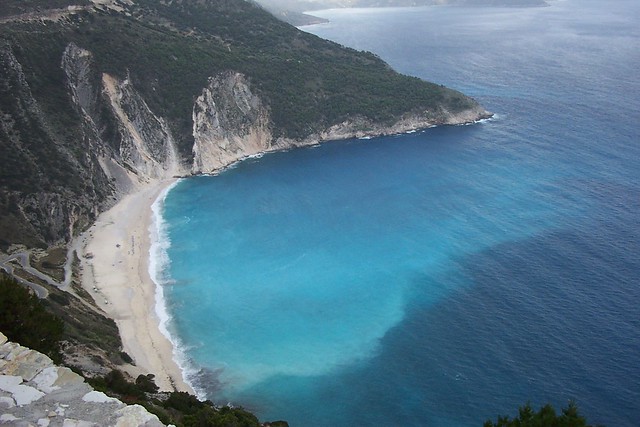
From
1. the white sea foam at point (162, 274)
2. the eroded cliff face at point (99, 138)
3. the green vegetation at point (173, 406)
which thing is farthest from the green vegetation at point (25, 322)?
the eroded cliff face at point (99, 138)

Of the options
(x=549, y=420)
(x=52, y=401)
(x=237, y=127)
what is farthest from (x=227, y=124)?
(x=52, y=401)

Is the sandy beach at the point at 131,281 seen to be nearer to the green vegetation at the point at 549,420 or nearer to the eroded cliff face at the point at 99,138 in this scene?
the eroded cliff face at the point at 99,138

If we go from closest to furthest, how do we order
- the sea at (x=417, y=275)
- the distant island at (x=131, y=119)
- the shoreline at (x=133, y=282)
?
the sea at (x=417, y=275) < the shoreline at (x=133, y=282) < the distant island at (x=131, y=119)

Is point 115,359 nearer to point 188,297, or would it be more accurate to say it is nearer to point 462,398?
point 188,297

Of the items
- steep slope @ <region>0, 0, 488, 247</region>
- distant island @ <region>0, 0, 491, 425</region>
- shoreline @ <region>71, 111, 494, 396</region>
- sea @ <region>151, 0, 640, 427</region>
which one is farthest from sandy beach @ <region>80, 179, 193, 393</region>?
steep slope @ <region>0, 0, 488, 247</region>

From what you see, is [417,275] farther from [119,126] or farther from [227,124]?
[227,124]

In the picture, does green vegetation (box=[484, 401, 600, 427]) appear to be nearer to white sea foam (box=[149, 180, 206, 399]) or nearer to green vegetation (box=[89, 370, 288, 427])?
green vegetation (box=[89, 370, 288, 427])

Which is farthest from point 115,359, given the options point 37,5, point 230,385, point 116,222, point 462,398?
point 37,5
